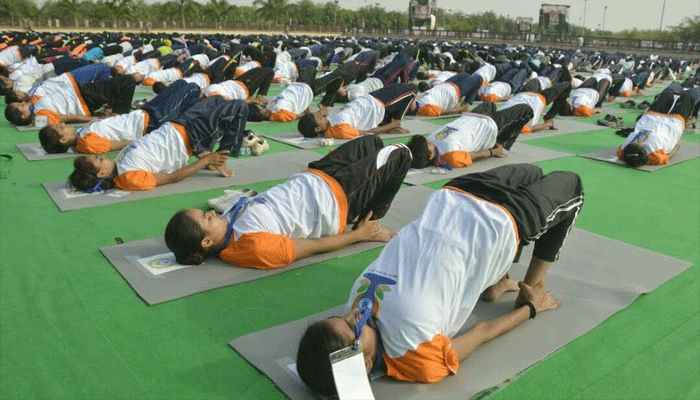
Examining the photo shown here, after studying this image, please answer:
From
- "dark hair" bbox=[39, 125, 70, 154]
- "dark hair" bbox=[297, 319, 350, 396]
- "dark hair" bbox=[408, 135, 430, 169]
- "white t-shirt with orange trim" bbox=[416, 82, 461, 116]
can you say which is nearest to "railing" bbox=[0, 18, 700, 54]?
"white t-shirt with orange trim" bbox=[416, 82, 461, 116]

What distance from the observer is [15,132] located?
307 inches

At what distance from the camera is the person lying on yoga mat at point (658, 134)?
640cm

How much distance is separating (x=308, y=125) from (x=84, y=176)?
316 centimetres

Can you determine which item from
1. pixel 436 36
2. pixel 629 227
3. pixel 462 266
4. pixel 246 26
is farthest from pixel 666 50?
pixel 462 266

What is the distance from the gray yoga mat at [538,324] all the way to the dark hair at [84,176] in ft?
9.52

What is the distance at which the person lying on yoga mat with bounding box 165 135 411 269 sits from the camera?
131 inches

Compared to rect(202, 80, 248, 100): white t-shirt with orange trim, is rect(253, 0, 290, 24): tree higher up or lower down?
higher up

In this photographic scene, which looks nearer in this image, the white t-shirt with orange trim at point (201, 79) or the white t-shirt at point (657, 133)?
the white t-shirt at point (657, 133)

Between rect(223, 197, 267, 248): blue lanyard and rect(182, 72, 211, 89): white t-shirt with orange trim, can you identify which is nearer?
rect(223, 197, 267, 248): blue lanyard

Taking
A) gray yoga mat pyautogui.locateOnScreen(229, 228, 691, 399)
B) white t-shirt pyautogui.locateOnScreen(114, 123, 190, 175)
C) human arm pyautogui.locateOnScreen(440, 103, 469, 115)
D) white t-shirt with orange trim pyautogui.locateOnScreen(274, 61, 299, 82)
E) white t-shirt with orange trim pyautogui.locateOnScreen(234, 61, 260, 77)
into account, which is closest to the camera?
gray yoga mat pyautogui.locateOnScreen(229, 228, 691, 399)

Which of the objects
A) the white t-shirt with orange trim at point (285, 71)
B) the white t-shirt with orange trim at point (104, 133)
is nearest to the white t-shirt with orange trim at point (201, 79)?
the white t-shirt with orange trim at point (285, 71)

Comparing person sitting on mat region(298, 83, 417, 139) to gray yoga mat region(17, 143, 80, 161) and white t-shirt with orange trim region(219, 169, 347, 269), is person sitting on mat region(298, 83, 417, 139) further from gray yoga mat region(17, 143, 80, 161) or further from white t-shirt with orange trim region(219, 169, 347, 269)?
white t-shirt with orange trim region(219, 169, 347, 269)

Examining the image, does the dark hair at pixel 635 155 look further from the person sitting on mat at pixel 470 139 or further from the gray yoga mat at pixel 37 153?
the gray yoga mat at pixel 37 153

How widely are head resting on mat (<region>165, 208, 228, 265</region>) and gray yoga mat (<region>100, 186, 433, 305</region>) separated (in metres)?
0.14
